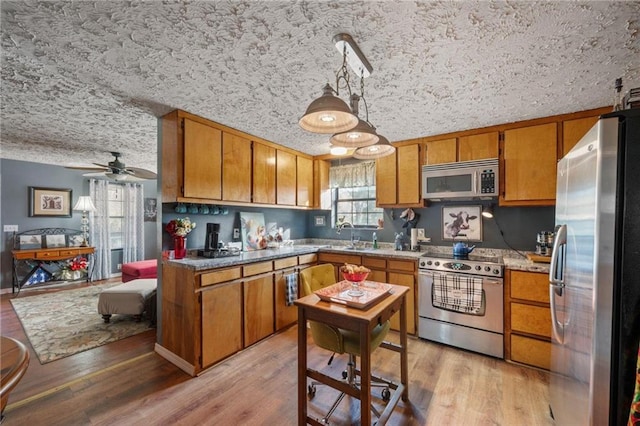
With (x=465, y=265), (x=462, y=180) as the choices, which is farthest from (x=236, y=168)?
(x=465, y=265)

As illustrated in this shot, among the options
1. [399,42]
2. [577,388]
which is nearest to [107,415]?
[577,388]

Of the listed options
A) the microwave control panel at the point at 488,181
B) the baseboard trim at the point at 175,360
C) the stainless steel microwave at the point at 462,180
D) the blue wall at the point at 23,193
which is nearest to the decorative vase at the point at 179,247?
the baseboard trim at the point at 175,360

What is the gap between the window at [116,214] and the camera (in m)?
6.10

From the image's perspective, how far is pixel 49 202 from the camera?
17.3ft

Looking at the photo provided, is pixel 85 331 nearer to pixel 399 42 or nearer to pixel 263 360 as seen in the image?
pixel 263 360

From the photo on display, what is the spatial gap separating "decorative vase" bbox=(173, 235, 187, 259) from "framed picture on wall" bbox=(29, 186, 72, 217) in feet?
15.1

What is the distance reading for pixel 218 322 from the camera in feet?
8.39

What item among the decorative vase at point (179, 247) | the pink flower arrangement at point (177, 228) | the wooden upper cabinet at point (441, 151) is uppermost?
the wooden upper cabinet at point (441, 151)

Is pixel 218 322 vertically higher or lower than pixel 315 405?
higher

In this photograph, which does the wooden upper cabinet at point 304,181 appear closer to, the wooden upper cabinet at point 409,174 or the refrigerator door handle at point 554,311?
the wooden upper cabinet at point 409,174

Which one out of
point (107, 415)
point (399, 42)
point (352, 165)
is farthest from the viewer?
point (352, 165)

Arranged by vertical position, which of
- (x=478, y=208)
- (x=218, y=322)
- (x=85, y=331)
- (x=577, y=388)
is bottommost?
(x=85, y=331)

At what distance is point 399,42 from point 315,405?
99.3 inches

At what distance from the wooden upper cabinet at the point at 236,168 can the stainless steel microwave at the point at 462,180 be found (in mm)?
2190
